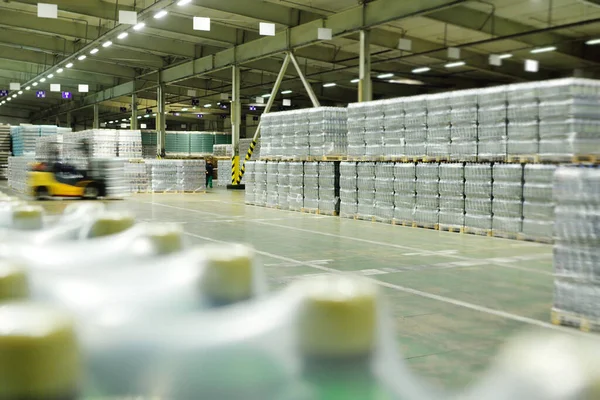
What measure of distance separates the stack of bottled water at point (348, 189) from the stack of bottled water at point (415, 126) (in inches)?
60.2

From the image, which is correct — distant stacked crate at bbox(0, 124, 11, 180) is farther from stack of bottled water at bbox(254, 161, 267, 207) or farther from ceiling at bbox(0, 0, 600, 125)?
stack of bottled water at bbox(254, 161, 267, 207)

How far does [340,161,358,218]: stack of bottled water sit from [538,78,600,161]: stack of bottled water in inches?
171

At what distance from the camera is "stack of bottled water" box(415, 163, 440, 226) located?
403 inches

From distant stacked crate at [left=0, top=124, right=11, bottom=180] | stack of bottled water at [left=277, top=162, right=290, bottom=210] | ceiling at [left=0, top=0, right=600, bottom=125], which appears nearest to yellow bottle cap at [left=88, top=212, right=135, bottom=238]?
stack of bottled water at [left=277, top=162, right=290, bottom=210]

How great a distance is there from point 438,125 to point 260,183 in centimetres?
636

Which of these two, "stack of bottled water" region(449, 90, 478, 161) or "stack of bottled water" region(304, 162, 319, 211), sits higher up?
"stack of bottled water" region(449, 90, 478, 161)

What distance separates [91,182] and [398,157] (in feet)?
30.0

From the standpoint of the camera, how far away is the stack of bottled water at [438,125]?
10102mm

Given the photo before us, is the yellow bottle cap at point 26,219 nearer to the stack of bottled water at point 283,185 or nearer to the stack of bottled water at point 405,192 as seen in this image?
the stack of bottled water at point 405,192

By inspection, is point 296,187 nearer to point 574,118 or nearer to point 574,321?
point 574,118

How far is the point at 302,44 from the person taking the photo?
57.4ft

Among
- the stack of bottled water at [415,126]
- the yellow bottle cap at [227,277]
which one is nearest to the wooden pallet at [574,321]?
the yellow bottle cap at [227,277]

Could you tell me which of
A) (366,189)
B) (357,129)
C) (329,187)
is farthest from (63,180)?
(366,189)

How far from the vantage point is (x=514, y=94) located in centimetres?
905
